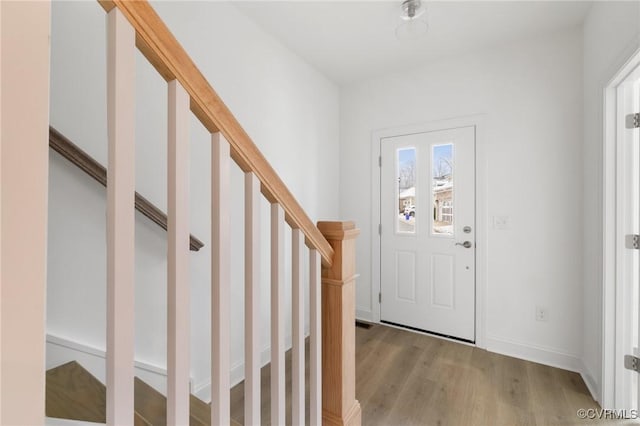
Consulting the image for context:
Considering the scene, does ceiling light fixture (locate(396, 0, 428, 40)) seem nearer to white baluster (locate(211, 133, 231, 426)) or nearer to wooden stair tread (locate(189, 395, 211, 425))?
white baluster (locate(211, 133, 231, 426))

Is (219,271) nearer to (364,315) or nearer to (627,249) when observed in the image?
(627,249)

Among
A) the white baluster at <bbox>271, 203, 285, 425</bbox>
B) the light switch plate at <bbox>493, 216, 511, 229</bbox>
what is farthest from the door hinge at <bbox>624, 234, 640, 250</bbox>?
the white baluster at <bbox>271, 203, 285, 425</bbox>

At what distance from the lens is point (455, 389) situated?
Answer: 77.7 inches

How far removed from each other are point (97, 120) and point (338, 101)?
2.43m

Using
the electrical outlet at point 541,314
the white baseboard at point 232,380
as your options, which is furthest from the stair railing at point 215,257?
the electrical outlet at point 541,314

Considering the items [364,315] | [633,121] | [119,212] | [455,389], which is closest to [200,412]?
[119,212]

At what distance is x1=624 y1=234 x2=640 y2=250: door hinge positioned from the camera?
5.36 ft

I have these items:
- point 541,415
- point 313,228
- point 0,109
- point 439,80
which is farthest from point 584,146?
point 0,109

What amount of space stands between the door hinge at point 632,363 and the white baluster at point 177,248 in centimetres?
234

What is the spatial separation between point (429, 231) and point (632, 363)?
1506 millimetres

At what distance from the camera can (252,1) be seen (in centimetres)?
200

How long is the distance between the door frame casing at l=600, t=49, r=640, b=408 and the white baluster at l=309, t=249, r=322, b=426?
1.82 metres

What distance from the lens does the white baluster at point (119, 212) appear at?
0.48m

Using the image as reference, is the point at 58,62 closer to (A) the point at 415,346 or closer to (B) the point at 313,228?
(B) the point at 313,228
